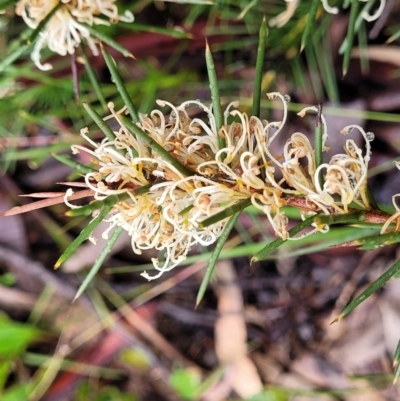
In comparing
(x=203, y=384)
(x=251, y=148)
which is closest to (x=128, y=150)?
(x=251, y=148)

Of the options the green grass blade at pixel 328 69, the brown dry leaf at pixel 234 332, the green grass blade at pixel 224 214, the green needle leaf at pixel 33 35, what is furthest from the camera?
the brown dry leaf at pixel 234 332

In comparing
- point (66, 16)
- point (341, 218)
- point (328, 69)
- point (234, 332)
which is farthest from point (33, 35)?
point (234, 332)

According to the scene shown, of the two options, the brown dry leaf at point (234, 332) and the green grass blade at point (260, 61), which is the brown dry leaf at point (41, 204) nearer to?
the green grass blade at point (260, 61)

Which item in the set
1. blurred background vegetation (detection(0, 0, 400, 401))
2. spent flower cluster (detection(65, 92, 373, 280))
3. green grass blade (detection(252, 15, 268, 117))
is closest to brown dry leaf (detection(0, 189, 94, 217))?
spent flower cluster (detection(65, 92, 373, 280))

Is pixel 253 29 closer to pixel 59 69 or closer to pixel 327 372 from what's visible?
pixel 59 69

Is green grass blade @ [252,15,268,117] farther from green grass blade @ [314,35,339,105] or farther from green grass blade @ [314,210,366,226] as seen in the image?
green grass blade @ [314,35,339,105]

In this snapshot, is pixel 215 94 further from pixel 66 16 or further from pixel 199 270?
pixel 199 270

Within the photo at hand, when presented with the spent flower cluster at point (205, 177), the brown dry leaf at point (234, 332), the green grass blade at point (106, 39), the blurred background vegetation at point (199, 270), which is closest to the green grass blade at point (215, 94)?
the spent flower cluster at point (205, 177)
